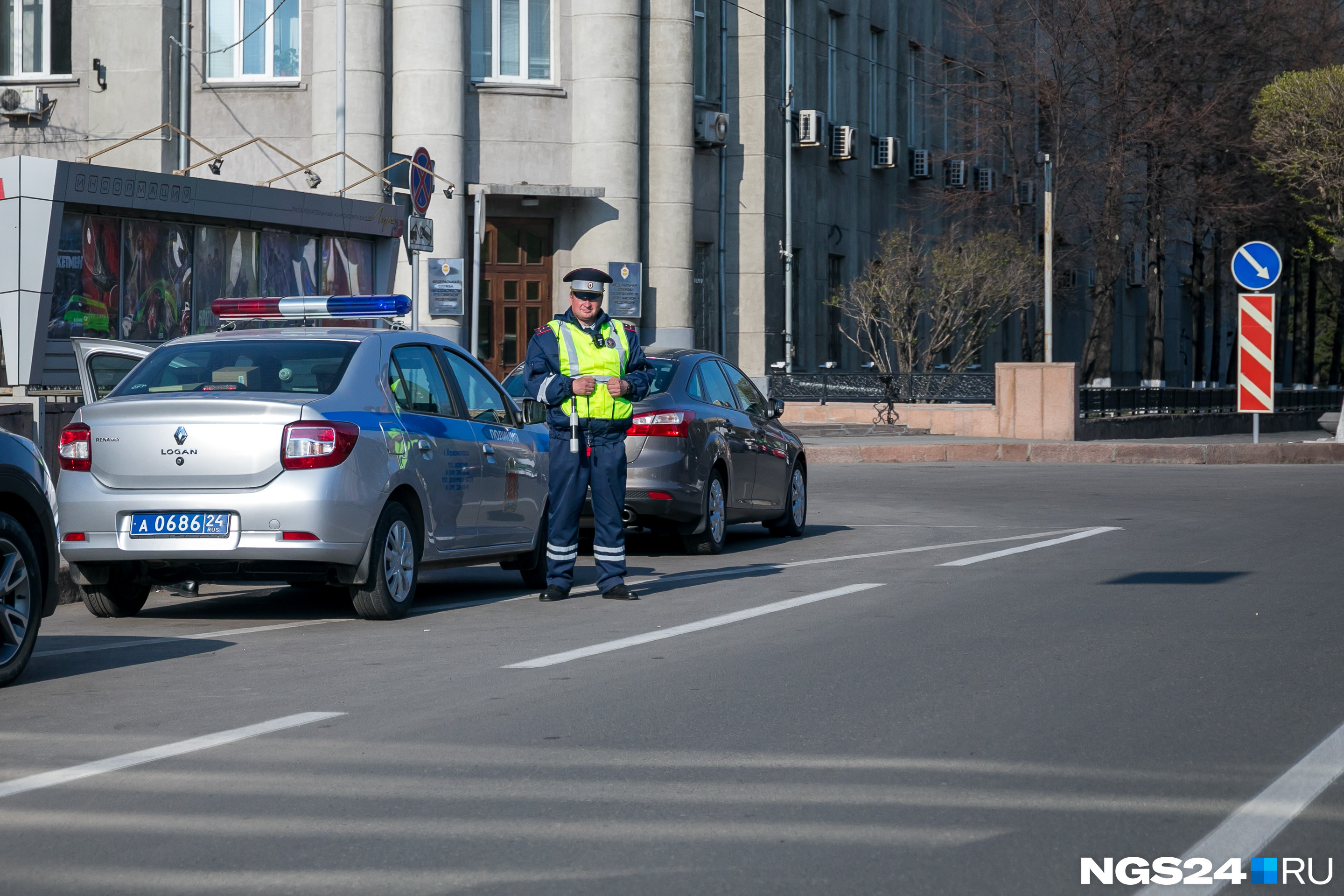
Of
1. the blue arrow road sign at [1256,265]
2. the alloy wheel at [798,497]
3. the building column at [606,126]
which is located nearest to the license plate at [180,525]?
the alloy wheel at [798,497]

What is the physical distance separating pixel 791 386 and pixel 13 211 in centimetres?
2210

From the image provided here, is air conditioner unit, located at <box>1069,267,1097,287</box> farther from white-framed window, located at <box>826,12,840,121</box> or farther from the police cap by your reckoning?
the police cap

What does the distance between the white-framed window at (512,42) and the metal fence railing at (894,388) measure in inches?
315

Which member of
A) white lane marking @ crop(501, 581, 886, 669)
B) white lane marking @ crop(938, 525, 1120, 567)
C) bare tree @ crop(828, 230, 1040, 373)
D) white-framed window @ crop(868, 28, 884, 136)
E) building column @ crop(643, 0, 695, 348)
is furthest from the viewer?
white-framed window @ crop(868, 28, 884, 136)

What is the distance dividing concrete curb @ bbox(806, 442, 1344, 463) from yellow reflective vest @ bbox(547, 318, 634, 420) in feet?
54.0

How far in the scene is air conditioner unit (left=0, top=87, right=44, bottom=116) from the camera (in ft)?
111

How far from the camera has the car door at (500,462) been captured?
1087 centimetres

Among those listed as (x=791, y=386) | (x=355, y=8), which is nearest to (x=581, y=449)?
(x=355, y=8)

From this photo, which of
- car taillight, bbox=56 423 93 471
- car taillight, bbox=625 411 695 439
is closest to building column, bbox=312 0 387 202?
car taillight, bbox=625 411 695 439

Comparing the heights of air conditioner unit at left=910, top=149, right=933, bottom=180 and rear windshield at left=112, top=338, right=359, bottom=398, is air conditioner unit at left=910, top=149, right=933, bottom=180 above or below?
above

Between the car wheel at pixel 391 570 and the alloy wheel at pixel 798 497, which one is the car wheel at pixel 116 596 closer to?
the car wheel at pixel 391 570

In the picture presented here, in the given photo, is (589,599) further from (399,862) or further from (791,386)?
(791,386)

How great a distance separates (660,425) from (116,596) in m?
4.46

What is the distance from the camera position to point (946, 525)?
16.4 m
